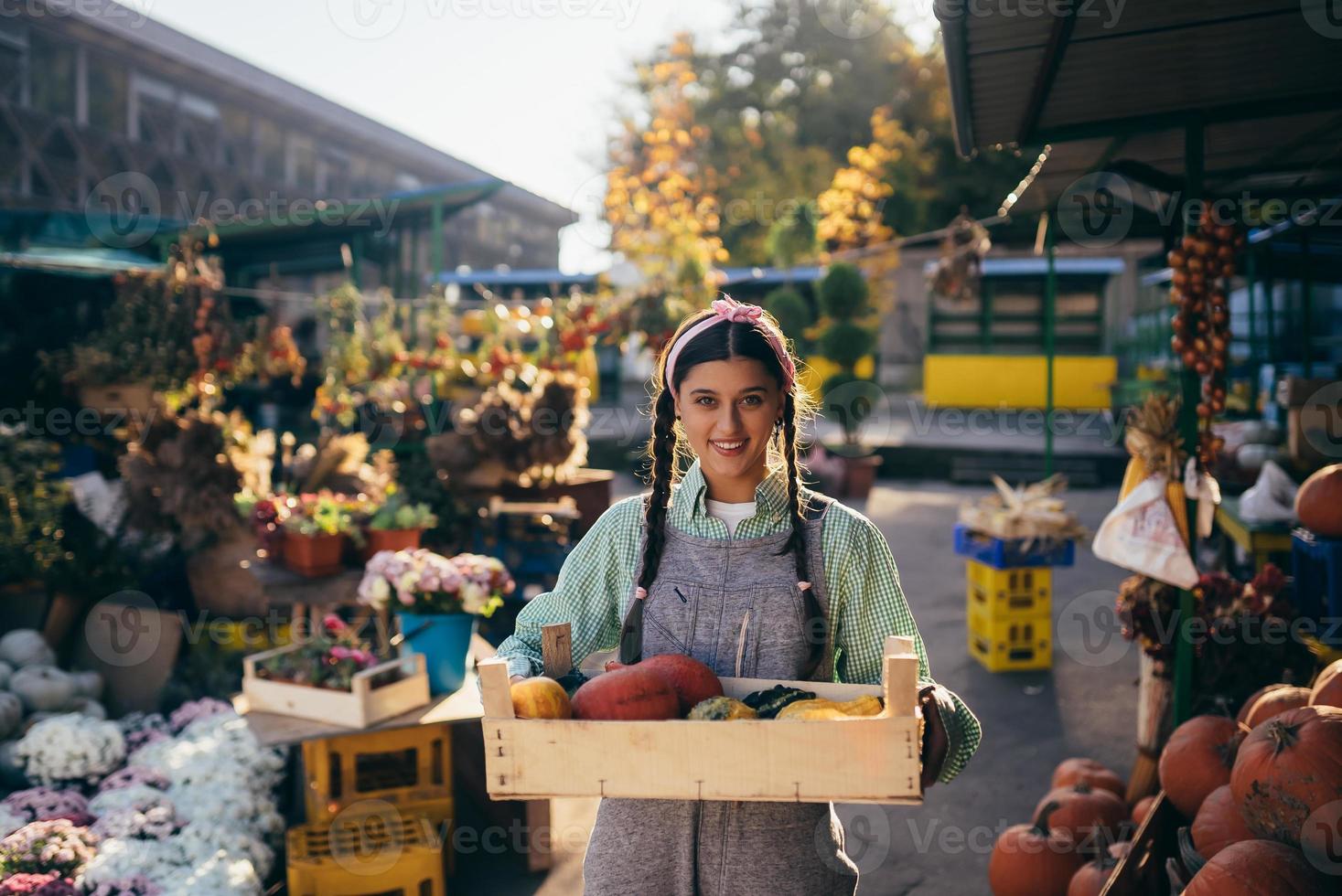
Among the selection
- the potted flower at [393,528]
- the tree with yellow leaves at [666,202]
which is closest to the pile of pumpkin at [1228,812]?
the potted flower at [393,528]

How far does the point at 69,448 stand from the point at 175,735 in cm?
421

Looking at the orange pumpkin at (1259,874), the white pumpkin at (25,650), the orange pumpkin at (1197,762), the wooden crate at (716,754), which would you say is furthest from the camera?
the white pumpkin at (25,650)

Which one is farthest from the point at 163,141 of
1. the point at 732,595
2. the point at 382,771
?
the point at 732,595

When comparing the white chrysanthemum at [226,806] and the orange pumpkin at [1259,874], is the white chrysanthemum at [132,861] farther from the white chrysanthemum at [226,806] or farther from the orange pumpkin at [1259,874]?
the orange pumpkin at [1259,874]

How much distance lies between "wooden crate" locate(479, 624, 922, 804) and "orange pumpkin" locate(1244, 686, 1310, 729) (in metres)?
2.05

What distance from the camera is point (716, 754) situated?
1529mm

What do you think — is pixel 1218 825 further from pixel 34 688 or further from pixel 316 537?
pixel 34 688

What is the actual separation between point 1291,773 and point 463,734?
316 centimetres

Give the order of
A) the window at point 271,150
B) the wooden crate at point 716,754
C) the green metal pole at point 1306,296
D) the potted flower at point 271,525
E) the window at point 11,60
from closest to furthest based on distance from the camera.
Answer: the wooden crate at point 716,754 → the potted flower at point 271,525 → the green metal pole at point 1306,296 → the window at point 11,60 → the window at point 271,150

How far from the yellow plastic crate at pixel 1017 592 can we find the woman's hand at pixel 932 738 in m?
4.60

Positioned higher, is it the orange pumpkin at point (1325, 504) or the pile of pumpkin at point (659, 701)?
the orange pumpkin at point (1325, 504)

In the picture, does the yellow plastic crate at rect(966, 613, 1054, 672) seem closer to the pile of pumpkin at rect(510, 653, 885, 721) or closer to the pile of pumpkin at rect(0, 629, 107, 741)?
the pile of pumpkin at rect(510, 653, 885, 721)

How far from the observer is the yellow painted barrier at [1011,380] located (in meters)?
19.5

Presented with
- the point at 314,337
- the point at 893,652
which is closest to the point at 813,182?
the point at 314,337
